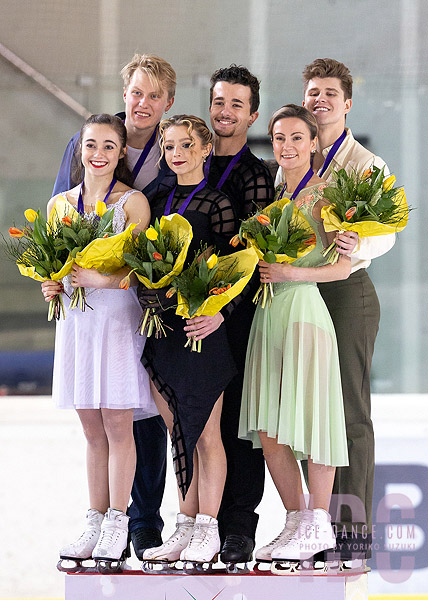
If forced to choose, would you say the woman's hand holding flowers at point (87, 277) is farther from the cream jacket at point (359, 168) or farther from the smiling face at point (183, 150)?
the cream jacket at point (359, 168)

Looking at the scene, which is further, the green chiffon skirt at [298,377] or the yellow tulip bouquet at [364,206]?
the green chiffon skirt at [298,377]

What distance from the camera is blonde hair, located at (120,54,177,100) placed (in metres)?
3.08

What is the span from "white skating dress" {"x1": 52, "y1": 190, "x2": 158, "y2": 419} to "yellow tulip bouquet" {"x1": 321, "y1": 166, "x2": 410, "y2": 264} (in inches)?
29.7

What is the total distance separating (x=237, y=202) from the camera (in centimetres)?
296

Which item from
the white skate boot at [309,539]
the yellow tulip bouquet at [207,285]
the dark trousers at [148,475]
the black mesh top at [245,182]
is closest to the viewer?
the yellow tulip bouquet at [207,285]

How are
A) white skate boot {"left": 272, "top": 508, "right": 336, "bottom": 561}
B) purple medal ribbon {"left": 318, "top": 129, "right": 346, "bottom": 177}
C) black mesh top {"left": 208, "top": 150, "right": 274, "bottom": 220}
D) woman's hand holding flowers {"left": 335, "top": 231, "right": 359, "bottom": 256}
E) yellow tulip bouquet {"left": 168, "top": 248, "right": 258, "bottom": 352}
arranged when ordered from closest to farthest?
1. yellow tulip bouquet {"left": 168, "top": 248, "right": 258, "bottom": 352}
2. woman's hand holding flowers {"left": 335, "top": 231, "right": 359, "bottom": 256}
3. white skate boot {"left": 272, "top": 508, "right": 336, "bottom": 561}
4. black mesh top {"left": 208, "top": 150, "right": 274, "bottom": 220}
5. purple medal ribbon {"left": 318, "top": 129, "right": 346, "bottom": 177}

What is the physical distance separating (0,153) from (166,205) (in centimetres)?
262

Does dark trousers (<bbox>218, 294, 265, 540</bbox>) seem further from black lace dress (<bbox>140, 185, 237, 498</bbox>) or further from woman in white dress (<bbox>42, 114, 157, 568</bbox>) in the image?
woman in white dress (<bbox>42, 114, 157, 568</bbox>)

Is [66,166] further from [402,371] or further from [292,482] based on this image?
[402,371]

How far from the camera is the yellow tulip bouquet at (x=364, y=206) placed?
8.70ft

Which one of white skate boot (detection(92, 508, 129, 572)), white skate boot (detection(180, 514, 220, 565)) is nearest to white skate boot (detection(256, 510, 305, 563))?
white skate boot (detection(180, 514, 220, 565))

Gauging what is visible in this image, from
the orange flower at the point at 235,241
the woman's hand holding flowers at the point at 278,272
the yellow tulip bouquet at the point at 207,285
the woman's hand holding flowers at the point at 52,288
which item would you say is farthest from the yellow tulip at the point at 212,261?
the woman's hand holding flowers at the point at 52,288

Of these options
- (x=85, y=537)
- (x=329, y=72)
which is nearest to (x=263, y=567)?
(x=85, y=537)

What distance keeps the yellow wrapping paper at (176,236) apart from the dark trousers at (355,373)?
2.58 feet
